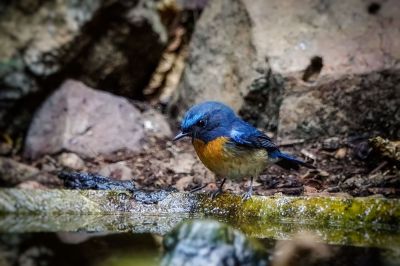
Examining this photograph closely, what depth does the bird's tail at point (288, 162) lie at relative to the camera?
5.30m

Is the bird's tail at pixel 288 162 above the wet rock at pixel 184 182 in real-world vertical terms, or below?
above

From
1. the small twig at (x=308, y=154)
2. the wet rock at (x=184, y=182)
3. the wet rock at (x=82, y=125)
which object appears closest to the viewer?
the wet rock at (x=184, y=182)

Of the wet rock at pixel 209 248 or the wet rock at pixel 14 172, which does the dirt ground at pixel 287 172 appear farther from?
the wet rock at pixel 209 248

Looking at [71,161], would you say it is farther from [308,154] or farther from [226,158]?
[308,154]

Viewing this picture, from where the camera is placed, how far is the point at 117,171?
6.01m

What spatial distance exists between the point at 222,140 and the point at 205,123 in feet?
0.64

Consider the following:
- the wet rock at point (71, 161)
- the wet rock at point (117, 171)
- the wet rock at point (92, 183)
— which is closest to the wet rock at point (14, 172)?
the wet rock at point (71, 161)

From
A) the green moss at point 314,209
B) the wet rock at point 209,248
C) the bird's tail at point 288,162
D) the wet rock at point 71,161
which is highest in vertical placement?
the bird's tail at point 288,162

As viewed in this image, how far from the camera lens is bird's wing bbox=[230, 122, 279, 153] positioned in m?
4.87

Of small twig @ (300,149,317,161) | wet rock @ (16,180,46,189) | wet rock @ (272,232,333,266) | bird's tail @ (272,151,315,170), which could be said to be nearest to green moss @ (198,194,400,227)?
wet rock @ (272,232,333,266)

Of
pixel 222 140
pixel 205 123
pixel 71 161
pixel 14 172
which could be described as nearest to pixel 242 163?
pixel 222 140

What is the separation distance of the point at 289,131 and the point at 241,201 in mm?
2182

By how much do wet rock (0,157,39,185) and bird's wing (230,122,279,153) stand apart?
2.33 meters

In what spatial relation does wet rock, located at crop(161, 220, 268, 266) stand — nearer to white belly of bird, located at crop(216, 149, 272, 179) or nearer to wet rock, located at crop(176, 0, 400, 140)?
white belly of bird, located at crop(216, 149, 272, 179)
